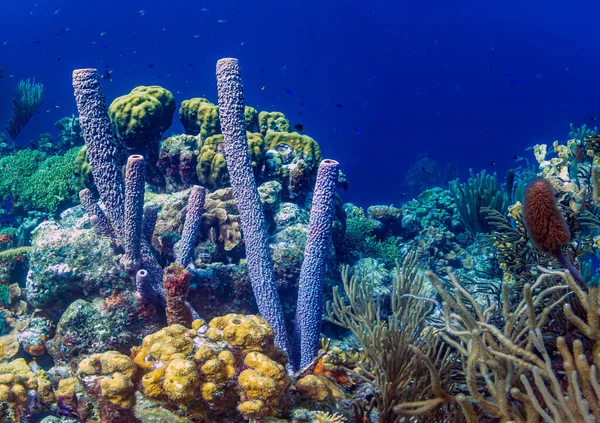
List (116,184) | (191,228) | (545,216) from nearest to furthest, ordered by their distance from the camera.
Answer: (545,216)
(116,184)
(191,228)

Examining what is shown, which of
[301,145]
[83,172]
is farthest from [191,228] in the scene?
[83,172]

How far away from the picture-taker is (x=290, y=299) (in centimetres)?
580

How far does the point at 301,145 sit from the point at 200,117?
6.81ft

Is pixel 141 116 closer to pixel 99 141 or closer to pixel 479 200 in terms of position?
pixel 99 141

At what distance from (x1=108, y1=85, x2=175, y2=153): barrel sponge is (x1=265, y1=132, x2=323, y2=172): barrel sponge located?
6.86 ft

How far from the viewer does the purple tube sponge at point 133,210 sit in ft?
13.8

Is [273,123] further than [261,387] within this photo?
Result: Yes

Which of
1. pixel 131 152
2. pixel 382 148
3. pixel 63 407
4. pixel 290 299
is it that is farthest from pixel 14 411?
pixel 382 148

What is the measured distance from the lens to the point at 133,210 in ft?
14.2

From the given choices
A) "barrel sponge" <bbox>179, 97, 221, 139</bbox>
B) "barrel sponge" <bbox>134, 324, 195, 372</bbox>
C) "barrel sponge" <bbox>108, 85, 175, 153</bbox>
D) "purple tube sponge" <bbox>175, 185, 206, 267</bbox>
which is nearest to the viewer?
"barrel sponge" <bbox>134, 324, 195, 372</bbox>

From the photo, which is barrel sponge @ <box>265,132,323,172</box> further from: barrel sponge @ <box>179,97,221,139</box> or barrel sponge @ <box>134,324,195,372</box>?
barrel sponge @ <box>134,324,195,372</box>

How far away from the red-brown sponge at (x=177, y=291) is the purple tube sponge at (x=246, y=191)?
1.14 meters

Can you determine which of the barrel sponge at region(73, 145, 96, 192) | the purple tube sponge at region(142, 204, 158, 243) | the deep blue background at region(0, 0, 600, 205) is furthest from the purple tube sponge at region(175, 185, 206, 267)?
the deep blue background at region(0, 0, 600, 205)

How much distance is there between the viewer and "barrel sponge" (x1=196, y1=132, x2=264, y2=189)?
6.71 metres
